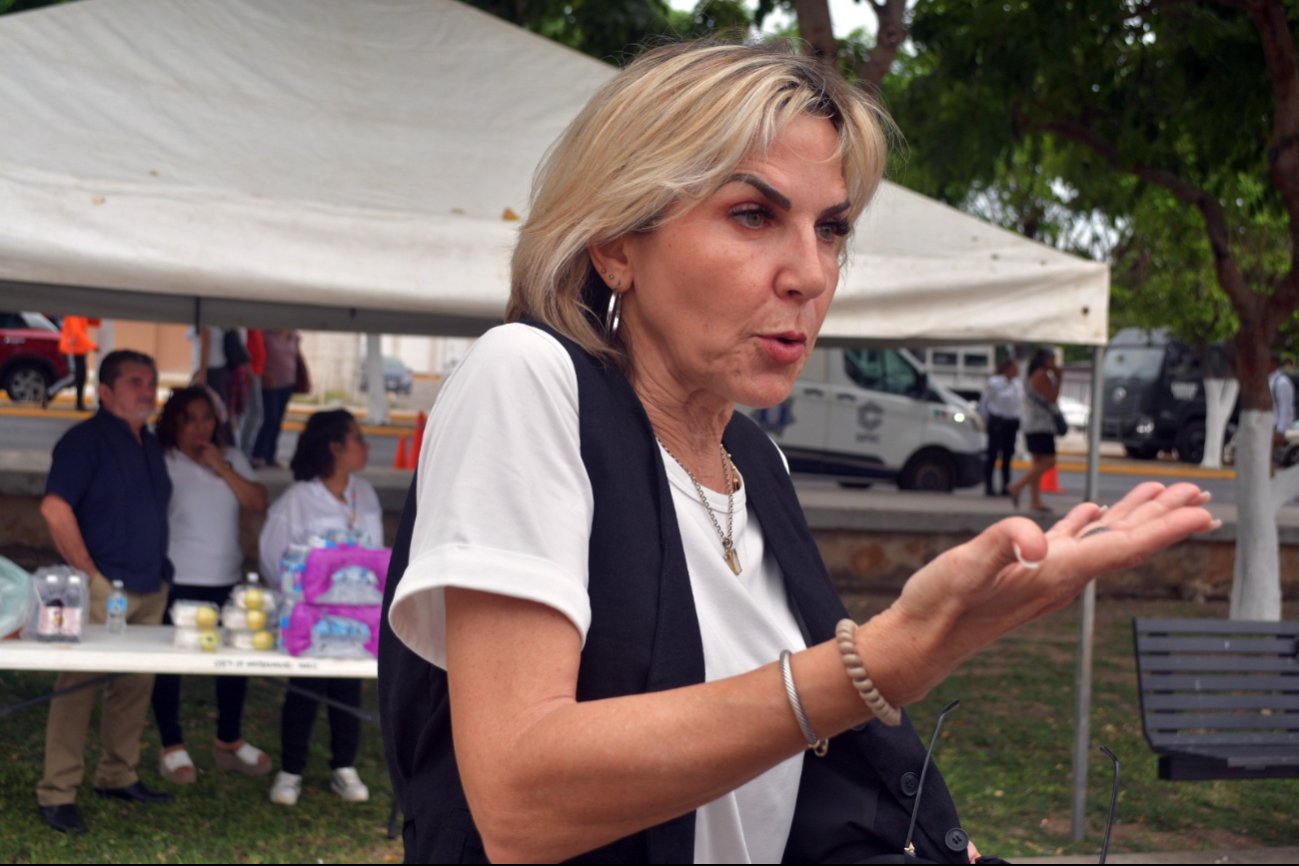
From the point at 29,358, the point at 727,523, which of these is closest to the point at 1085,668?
the point at 727,523

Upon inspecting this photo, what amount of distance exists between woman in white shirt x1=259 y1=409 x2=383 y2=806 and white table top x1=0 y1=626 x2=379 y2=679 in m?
0.61

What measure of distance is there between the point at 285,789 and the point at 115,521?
4.47 ft

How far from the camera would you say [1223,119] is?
8.03 metres

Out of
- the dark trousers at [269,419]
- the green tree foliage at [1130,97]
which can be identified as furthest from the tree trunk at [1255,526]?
the dark trousers at [269,419]

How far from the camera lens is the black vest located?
129 centimetres

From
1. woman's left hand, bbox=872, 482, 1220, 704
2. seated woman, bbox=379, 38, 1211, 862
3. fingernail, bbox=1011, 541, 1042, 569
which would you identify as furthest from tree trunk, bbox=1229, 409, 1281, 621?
fingernail, bbox=1011, 541, 1042, 569

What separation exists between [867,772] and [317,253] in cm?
395

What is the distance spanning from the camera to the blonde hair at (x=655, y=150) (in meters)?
1.41

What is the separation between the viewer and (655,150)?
1423mm

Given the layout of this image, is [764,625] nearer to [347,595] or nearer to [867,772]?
[867,772]

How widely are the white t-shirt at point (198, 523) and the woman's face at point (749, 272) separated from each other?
5.46 m

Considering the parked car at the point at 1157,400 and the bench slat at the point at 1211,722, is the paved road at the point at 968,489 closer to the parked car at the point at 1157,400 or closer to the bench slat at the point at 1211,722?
the parked car at the point at 1157,400

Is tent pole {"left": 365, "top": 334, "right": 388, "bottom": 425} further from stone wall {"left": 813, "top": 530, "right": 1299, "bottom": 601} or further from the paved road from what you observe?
stone wall {"left": 813, "top": 530, "right": 1299, "bottom": 601}

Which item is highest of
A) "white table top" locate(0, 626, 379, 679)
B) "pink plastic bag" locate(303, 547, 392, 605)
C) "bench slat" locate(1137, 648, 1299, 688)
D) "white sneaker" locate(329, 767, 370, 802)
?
"pink plastic bag" locate(303, 547, 392, 605)
